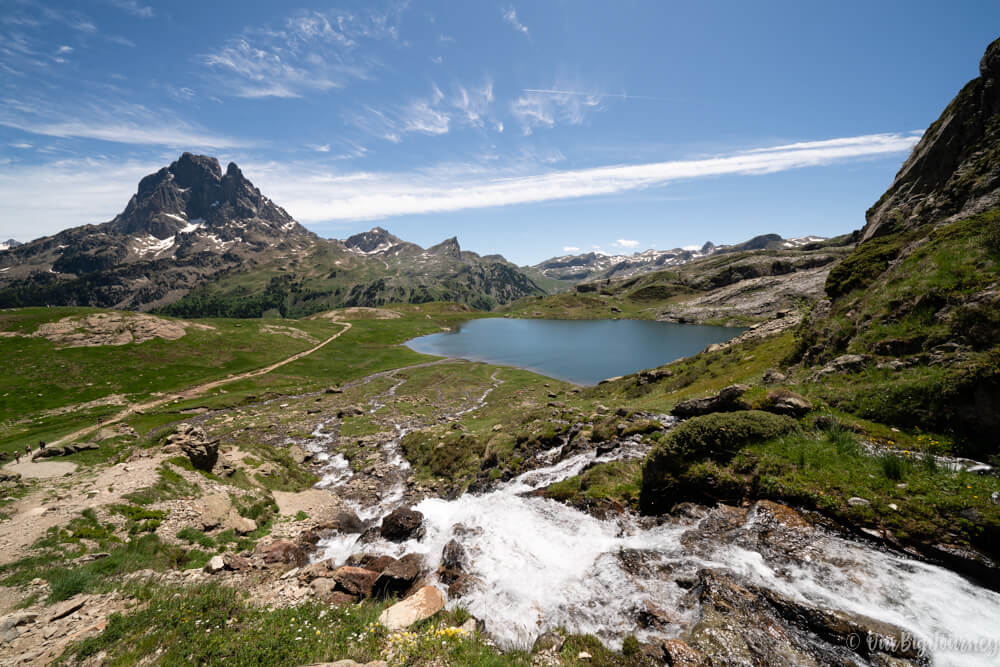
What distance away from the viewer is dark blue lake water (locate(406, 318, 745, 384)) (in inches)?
3656

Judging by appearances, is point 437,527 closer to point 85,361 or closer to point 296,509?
point 296,509

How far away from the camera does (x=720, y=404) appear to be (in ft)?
69.8

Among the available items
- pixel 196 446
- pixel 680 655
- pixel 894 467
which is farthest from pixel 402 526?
pixel 894 467

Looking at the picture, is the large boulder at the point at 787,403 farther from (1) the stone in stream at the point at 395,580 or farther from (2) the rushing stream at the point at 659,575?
(1) the stone in stream at the point at 395,580

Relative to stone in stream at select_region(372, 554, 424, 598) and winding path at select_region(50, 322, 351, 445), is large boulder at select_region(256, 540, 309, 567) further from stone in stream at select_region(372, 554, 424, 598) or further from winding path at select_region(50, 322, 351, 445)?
winding path at select_region(50, 322, 351, 445)

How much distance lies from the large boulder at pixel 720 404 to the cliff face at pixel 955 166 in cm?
3216

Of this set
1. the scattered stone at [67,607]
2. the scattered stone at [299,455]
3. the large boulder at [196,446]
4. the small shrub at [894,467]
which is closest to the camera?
the scattered stone at [67,607]

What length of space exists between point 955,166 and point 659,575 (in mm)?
76833

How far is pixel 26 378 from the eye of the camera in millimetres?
66750

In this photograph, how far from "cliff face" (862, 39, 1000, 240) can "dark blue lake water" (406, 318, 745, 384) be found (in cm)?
5216

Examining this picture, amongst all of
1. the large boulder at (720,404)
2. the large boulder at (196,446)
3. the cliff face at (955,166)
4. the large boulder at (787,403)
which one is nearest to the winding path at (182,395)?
the large boulder at (196,446)

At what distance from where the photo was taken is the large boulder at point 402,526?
19172 mm

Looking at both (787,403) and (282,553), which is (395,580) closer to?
(282,553)

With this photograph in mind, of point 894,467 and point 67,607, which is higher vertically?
point 894,467
